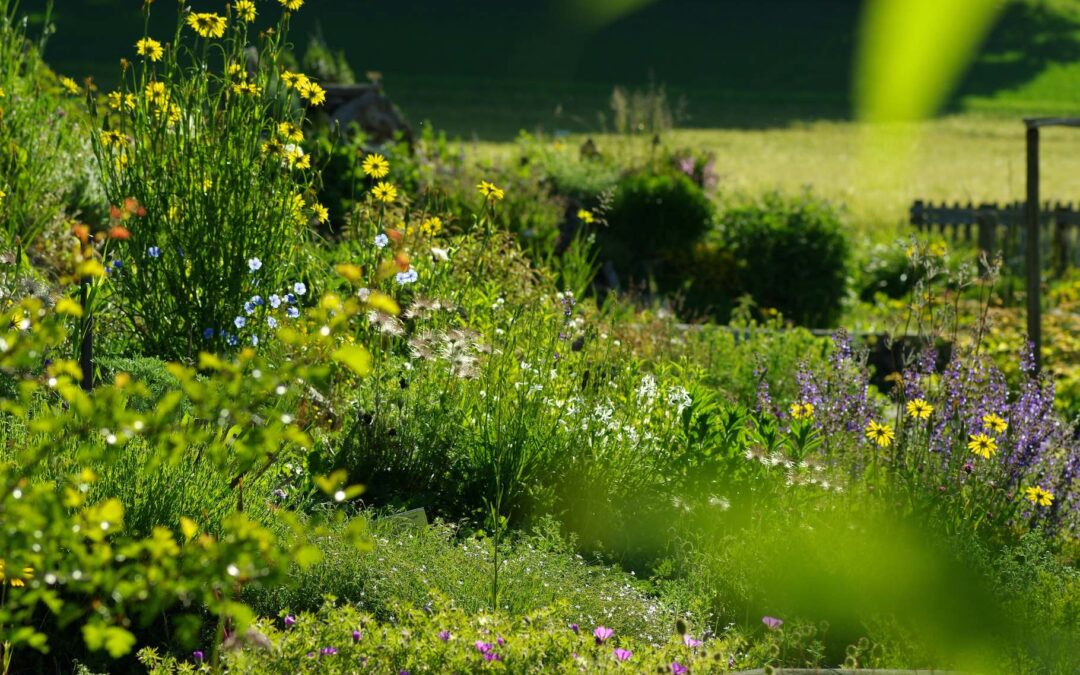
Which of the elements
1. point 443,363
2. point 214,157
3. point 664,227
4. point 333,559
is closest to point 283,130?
point 214,157

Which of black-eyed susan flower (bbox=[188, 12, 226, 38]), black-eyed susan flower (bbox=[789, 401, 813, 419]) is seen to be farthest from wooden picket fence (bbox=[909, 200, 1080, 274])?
black-eyed susan flower (bbox=[188, 12, 226, 38])

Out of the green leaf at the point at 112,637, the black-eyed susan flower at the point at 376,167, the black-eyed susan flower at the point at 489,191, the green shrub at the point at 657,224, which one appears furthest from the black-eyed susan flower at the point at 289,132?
the green shrub at the point at 657,224

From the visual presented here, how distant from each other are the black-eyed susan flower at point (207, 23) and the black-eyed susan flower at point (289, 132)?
44 centimetres

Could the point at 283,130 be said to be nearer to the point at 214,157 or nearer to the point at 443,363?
the point at 214,157

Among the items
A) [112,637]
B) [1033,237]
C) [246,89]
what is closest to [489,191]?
[246,89]

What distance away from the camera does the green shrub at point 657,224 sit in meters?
11.1

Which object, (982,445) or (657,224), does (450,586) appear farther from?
(657,224)

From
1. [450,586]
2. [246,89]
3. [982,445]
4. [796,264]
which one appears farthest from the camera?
[796,264]

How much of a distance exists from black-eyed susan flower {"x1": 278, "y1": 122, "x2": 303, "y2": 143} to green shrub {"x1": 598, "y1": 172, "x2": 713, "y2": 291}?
594cm

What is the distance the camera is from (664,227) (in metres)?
11.1

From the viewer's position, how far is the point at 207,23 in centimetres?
489

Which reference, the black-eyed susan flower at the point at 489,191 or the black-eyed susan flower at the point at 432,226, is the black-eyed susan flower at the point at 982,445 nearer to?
the black-eyed susan flower at the point at 489,191

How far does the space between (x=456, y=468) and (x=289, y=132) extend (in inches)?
63.3

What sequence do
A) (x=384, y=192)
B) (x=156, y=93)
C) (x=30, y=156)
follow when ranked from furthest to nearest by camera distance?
(x=30, y=156)
(x=156, y=93)
(x=384, y=192)
